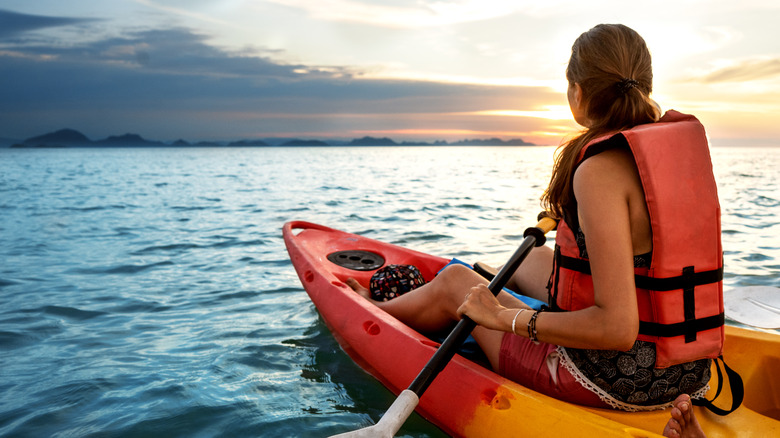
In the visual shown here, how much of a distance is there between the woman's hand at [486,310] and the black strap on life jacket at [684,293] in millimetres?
317

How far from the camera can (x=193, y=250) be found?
7.73 metres

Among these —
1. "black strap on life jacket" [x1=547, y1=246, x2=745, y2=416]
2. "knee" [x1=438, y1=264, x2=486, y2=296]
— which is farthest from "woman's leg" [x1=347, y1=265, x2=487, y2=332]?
"black strap on life jacket" [x1=547, y1=246, x2=745, y2=416]

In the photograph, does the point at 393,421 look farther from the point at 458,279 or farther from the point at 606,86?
the point at 606,86

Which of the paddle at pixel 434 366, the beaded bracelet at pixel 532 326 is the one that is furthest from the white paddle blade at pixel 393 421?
the beaded bracelet at pixel 532 326

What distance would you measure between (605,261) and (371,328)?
1709 mm

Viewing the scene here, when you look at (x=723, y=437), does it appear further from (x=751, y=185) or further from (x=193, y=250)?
(x=751, y=185)

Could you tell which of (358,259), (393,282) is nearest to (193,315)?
(358,259)

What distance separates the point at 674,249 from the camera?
1.83 meters

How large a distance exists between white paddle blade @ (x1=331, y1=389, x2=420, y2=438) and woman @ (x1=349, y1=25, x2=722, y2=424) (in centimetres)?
40

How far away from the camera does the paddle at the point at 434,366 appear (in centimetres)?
219

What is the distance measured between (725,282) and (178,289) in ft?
Answer: 17.2

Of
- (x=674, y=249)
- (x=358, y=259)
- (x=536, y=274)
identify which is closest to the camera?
(x=674, y=249)

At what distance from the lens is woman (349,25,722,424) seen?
1726 millimetres

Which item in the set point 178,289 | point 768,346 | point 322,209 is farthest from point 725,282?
point 322,209
